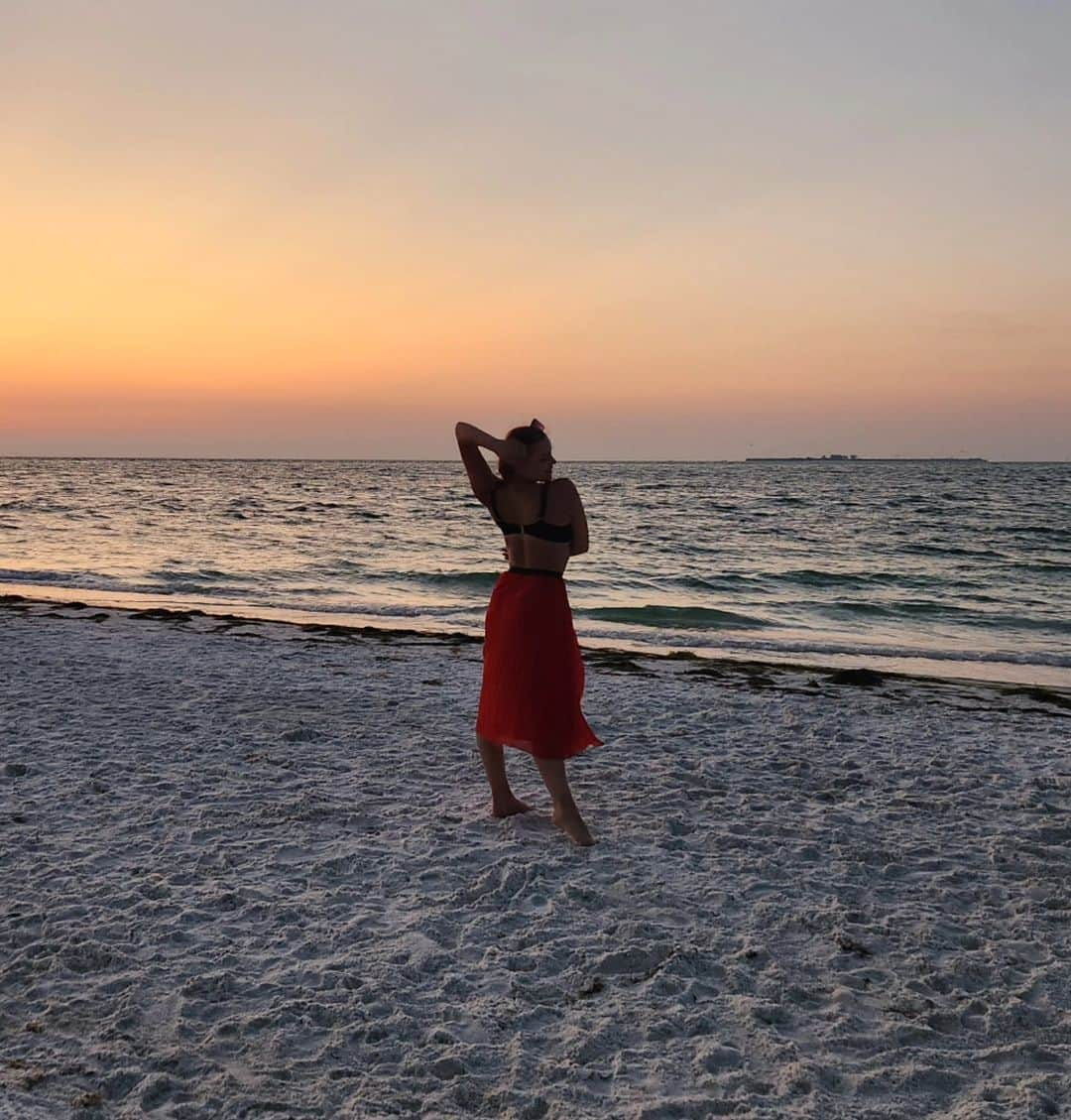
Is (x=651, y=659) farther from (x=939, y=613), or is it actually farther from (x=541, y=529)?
(x=939, y=613)

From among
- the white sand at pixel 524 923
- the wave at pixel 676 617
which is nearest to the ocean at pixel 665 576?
the wave at pixel 676 617

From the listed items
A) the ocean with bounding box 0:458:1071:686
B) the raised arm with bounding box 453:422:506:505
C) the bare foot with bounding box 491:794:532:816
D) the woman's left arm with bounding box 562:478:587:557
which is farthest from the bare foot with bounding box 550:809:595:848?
the ocean with bounding box 0:458:1071:686

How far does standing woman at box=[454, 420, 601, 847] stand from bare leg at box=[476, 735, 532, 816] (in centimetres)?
18

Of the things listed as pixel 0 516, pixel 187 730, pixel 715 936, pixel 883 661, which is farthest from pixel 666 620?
pixel 0 516

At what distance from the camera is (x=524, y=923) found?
4.35 m

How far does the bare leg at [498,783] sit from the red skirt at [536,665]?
34 centimetres

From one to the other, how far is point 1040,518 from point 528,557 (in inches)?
1856

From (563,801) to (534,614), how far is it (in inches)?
42.8

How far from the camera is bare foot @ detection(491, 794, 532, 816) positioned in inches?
225

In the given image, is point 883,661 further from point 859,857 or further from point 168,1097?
point 168,1097

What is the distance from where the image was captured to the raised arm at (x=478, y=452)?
4895 millimetres

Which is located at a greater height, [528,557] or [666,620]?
[528,557]

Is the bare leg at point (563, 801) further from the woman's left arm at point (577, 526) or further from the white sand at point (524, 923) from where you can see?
the woman's left arm at point (577, 526)

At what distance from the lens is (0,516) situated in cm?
3944
